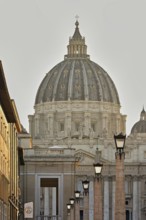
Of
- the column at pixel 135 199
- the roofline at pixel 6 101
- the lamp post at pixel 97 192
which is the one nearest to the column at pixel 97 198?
the lamp post at pixel 97 192

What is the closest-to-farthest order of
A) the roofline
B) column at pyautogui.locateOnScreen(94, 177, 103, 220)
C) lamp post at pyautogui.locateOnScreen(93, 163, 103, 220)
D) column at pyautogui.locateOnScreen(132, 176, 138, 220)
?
lamp post at pyautogui.locateOnScreen(93, 163, 103, 220) < column at pyautogui.locateOnScreen(94, 177, 103, 220) < the roofline < column at pyautogui.locateOnScreen(132, 176, 138, 220)

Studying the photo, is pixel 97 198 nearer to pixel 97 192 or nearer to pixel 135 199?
pixel 97 192

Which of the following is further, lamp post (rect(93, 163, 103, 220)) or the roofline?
the roofline

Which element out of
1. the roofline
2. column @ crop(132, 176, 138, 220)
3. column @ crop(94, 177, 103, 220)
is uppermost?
column @ crop(132, 176, 138, 220)

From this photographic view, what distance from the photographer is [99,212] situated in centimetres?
4372

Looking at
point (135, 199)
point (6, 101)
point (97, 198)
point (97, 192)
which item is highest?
point (135, 199)

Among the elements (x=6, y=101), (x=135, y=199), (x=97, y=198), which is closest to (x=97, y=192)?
(x=97, y=198)

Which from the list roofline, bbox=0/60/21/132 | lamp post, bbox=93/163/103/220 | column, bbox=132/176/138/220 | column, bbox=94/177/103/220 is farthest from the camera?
column, bbox=132/176/138/220

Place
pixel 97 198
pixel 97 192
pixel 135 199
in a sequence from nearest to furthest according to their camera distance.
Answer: pixel 97 192
pixel 97 198
pixel 135 199

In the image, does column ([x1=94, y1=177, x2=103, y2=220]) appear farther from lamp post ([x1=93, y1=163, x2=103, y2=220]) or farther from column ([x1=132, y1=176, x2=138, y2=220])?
column ([x1=132, y1=176, x2=138, y2=220])

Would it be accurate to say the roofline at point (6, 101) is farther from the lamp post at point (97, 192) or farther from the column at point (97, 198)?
the column at point (97, 198)

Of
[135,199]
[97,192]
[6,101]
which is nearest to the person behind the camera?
[97,192]

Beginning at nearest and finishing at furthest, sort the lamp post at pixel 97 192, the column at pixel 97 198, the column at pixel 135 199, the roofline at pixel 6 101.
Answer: the lamp post at pixel 97 192 < the column at pixel 97 198 < the roofline at pixel 6 101 < the column at pixel 135 199

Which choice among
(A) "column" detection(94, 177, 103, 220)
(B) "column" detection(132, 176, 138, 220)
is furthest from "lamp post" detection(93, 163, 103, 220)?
(B) "column" detection(132, 176, 138, 220)
